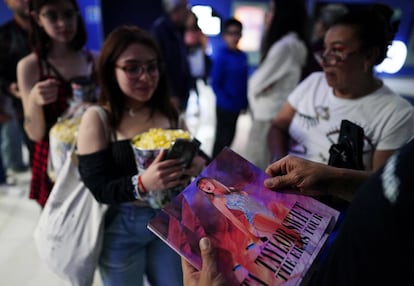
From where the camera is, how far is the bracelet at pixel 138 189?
1.04 metres

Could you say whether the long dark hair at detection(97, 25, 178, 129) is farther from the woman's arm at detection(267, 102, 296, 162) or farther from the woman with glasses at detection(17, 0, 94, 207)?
the woman's arm at detection(267, 102, 296, 162)

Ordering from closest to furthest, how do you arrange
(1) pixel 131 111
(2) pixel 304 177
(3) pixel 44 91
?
(2) pixel 304 177 < (1) pixel 131 111 < (3) pixel 44 91

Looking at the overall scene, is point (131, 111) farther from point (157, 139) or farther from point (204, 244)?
point (204, 244)

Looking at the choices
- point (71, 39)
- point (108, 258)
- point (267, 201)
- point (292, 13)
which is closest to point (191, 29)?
point (292, 13)

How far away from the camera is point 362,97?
118cm

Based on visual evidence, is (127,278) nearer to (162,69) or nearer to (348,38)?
(162,69)

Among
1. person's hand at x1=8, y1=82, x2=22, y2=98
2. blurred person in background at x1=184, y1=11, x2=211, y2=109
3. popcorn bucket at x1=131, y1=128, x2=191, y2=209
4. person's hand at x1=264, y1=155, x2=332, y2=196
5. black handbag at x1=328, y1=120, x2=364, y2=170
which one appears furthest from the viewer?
blurred person in background at x1=184, y1=11, x2=211, y2=109

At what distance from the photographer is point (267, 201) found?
723 millimetres

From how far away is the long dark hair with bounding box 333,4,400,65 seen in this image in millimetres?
1131

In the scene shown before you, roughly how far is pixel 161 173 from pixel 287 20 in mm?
1644

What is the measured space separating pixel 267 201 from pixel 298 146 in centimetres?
71

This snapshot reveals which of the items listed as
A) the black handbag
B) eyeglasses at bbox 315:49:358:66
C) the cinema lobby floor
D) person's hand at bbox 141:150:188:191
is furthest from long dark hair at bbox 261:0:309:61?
the cinema lobby floor

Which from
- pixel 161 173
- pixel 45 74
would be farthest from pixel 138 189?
pixel 45 74

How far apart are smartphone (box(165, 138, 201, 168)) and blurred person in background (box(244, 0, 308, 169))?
3.62 ft
